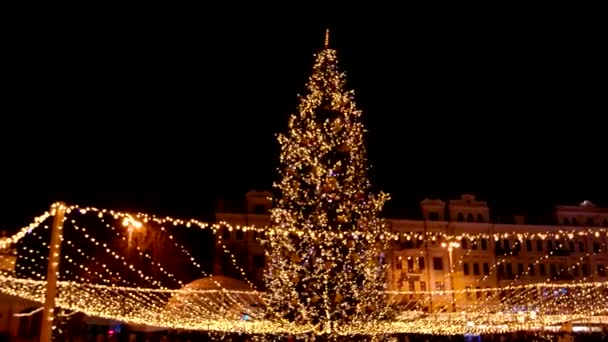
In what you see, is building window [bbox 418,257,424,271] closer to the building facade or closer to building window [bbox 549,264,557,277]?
the building facade

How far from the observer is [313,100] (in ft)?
62.3

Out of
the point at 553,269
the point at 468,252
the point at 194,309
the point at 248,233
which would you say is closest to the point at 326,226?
the point at 194,309

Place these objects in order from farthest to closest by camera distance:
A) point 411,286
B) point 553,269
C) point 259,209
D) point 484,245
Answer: point 553,269, point 484,245, point 411,286, point 259,209

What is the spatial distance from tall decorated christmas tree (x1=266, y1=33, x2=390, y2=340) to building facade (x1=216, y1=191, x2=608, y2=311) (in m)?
25.2

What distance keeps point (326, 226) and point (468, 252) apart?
3164cm

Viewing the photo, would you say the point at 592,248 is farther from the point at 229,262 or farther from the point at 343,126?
the point at 343,126

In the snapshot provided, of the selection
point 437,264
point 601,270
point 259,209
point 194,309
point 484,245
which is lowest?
point 194,309

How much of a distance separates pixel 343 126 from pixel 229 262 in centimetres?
2413

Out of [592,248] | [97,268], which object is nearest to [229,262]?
[97,268]

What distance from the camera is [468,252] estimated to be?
47.1m

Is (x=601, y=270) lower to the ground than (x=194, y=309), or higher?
higher

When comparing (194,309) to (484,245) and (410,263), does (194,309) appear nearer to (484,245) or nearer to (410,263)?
(410,263)

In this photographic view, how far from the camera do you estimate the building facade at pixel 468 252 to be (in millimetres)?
44875

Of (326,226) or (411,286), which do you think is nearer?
(326,226)
